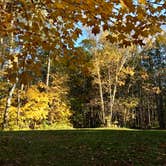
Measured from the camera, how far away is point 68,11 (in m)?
4.58

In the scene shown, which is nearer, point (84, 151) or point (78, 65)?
point (78, 65)

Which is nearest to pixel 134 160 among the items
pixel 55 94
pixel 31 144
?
pixel 31 144

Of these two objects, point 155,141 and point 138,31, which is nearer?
point 138,31

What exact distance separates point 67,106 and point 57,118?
295 cm

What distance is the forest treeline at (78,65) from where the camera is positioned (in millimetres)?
4742

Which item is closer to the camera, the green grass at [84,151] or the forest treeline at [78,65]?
the forest treeline at [78,65]

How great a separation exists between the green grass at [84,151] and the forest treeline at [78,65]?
1.83 m

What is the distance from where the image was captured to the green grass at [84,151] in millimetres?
8789

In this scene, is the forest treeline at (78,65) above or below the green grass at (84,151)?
above

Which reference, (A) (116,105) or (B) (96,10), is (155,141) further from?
(A) (116,105)

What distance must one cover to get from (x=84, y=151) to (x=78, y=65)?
5.07 m

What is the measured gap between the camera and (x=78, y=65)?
515 centimetres

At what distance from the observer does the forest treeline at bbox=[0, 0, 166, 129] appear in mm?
4742

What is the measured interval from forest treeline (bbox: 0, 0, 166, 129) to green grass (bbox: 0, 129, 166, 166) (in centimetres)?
183
